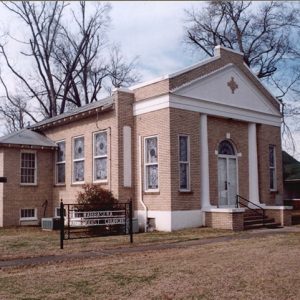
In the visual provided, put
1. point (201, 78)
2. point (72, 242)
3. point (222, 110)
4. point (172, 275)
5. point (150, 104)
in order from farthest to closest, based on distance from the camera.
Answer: point (222, 110) < point (201, 78) < point (150, 104) < point (72, 242) < point (172, 275)

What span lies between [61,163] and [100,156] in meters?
3.94

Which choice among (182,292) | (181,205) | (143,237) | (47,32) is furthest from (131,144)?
(47,32)

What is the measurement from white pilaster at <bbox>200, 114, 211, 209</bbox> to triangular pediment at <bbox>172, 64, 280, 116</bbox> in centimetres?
109

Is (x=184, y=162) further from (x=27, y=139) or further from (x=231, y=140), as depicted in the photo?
(x=27, y=139)

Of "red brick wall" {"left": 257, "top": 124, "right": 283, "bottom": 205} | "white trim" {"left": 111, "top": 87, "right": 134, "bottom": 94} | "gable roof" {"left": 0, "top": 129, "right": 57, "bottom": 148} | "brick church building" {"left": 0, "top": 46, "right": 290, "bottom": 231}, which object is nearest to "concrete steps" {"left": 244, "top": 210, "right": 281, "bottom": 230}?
"brick church building" {"left": 0, "top": 46, "right": 290, "bottom": 231}

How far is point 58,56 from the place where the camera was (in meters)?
44.8

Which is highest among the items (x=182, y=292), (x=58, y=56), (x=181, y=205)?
(x=58, y=56)

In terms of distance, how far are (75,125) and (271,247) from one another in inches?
505

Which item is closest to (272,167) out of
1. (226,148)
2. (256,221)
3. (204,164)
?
(226,148)

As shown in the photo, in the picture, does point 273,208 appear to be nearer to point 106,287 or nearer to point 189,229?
point 189,229

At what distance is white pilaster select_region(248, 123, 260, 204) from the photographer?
21531 mm

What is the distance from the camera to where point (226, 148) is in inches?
822

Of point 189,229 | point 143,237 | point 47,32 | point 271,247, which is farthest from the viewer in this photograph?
point 47,32

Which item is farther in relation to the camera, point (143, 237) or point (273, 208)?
point (273, 208)
